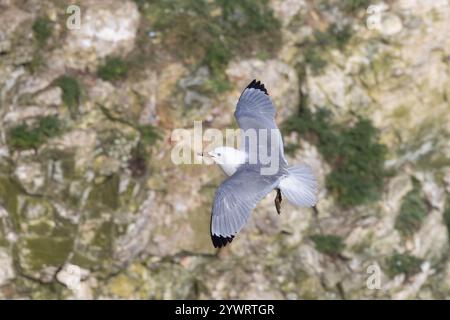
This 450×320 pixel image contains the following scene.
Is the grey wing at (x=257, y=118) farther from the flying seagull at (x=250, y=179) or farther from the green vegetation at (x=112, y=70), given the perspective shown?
the green vegetation at (x=112, y=70)

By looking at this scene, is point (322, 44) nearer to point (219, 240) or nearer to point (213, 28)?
point (213, 28)

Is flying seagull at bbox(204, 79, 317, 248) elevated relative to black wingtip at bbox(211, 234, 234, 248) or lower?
elevated

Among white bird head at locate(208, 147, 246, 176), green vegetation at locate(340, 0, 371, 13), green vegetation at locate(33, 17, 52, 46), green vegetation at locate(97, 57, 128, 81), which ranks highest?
green vegetation at locate(340, 0, 371, 13)

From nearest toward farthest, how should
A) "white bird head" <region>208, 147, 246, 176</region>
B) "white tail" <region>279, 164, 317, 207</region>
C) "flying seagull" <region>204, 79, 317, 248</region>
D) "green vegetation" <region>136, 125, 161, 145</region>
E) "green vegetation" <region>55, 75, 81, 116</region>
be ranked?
"flying seagull" <region>204, 79, 317, 248</region>
"white tail" <region>279, 164, 317, 207</region>
"white bird head" <region>208, 147, 246, 176</region>
"green vegetation" <region>55, 75, 81, 116</region>
"green vegetation" <region>136, 125, 161, 145</region>

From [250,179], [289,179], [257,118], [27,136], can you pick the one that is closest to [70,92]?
[27,136]

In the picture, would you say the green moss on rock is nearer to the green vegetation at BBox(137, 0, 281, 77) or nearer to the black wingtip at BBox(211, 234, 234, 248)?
the green vegetation at BBox(137, 0, 281, 77)

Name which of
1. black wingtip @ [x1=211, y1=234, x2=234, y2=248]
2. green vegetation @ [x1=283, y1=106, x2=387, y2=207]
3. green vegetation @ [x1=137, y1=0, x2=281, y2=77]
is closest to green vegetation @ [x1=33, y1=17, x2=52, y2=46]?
green vegetation @ [x1=137, y1=0, x2=281, y2=77]

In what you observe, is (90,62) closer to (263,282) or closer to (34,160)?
(34,160)

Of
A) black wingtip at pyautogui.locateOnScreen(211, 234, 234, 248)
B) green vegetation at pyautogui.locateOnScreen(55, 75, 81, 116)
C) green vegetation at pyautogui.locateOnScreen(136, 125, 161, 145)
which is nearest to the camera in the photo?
black wingtip at pyautogui.locateOnScreen(211, 234, 234, 248)
